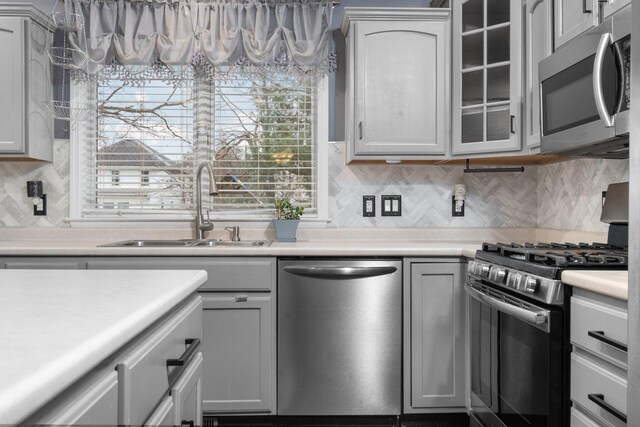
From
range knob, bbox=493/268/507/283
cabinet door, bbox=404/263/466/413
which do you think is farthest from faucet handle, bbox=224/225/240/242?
range knob, bbox=493/268/507/283

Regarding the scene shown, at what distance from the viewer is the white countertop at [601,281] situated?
4.58ft

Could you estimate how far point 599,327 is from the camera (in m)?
1.50

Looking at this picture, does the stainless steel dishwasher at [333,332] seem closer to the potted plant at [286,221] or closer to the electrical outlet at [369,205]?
the potted plant at [286,221]

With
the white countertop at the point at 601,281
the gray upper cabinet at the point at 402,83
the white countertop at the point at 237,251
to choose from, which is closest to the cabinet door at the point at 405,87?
the gray upper cabinet at the point at 402,83

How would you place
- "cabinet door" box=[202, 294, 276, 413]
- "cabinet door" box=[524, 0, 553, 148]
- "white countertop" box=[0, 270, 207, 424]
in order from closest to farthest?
"white countertop" box=[0, 270, 207, 424]
"cabinet door" box=[524, 0, 553, 148]
"cabinet door" box=[202, 294, 276, 413]

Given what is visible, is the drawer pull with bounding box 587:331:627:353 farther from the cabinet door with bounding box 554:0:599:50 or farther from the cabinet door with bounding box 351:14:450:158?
the cabinet door with bounding box 351:14:450:158

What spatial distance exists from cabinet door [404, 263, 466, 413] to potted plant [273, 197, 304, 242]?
797 millimetres

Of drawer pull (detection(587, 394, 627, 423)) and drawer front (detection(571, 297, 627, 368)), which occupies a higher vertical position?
drawer front (detection(571, 297, 627, 368))

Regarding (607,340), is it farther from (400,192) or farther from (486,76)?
(400,192)

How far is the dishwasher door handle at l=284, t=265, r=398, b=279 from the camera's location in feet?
8.61

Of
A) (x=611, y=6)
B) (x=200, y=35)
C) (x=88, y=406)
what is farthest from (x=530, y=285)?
(x=200, y=35)

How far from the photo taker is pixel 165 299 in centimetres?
106

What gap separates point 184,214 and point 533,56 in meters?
2.14

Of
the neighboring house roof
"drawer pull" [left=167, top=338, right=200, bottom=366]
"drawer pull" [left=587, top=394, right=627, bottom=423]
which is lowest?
"drawer pull" [left=587, top=394, right=627, bottom=423]
